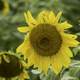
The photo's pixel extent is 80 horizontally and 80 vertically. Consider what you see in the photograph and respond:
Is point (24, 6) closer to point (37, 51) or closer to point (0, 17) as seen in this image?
point (0, 17)

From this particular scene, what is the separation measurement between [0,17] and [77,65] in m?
2.18

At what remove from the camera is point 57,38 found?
2121 millimetres

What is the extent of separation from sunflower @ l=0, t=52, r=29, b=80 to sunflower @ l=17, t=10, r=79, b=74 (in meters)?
0.10

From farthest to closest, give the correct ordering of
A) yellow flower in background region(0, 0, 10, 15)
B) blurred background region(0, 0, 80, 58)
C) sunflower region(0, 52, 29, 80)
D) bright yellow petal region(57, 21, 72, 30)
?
yellow flower in background region(0, 0, 10, 15) → blurred background region(0, 0, 80, 58) → sunflower region(0, 52, 29, 80) → bright yellow petal region(57, 21, 72, 30)

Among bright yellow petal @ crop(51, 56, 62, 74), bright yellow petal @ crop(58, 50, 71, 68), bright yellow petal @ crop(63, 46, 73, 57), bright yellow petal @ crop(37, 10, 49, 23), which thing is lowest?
bright yellow petal @ crop(51, 56, 62, 74)

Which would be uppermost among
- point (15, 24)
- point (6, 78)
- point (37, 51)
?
point (37, 51)

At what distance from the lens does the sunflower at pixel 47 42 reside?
6.87ft

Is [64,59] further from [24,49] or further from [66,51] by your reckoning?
[24,49]

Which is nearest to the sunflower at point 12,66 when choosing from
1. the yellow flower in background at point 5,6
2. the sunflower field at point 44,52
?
the sunflower field at point 44,52

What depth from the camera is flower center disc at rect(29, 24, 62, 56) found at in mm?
2111

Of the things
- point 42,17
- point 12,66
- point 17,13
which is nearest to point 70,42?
point 42,17

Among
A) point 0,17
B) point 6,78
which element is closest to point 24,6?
point 0,17

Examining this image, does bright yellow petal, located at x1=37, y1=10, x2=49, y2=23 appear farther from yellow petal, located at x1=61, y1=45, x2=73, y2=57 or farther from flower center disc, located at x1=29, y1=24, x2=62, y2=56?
yellow petal, located at x1=61, y1=45, x2=73, y2=57

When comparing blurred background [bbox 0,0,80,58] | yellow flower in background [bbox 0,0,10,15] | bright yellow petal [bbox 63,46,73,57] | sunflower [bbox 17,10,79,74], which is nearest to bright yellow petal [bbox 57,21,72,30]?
sunflower [bbox 17,10,79,74]
